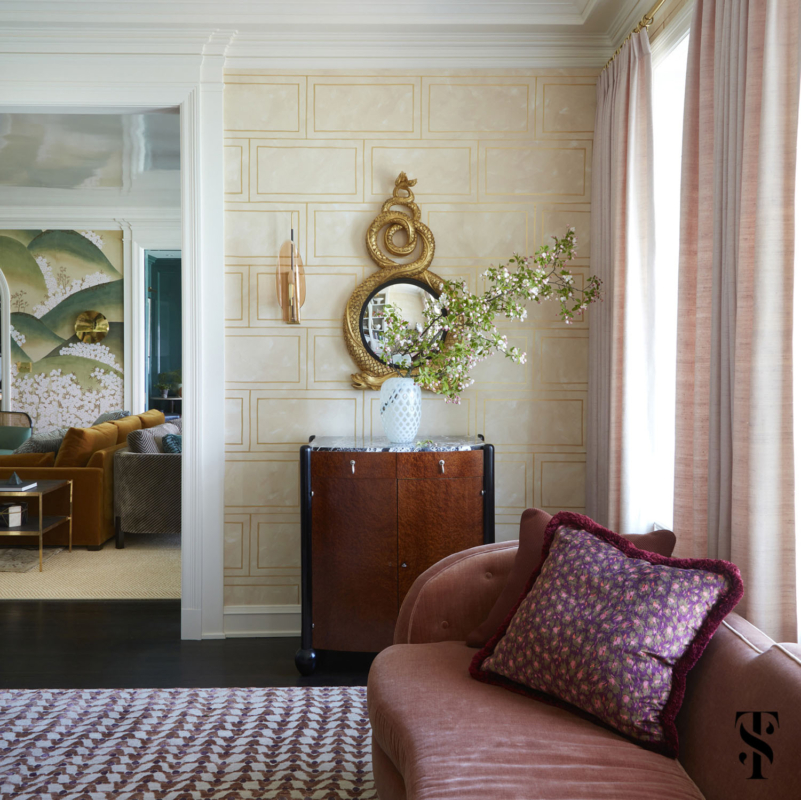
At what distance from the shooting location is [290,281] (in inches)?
121

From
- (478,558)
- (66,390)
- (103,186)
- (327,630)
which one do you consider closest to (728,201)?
(478,558)

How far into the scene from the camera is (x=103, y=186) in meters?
6.23

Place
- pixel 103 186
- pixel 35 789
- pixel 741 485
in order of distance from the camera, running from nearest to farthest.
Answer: pixel 741 485 < pixel 35 789 < pixel 103 186

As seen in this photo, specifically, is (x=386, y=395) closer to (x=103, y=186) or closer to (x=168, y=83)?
(x=168, y=83)

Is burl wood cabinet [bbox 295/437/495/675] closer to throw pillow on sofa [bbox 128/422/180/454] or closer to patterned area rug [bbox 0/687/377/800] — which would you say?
patterned area rug [bbox 0/687/377/800]

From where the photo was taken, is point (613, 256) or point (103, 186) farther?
point (103, 186)

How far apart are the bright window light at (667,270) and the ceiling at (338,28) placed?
44 centimetres

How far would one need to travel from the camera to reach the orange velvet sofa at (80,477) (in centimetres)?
478

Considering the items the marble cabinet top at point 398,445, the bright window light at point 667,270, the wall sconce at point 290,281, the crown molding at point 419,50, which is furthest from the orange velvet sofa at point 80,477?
the bright window light at point 667,270

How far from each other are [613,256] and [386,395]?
111 cm

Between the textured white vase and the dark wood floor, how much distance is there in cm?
100

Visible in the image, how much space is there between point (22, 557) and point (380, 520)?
3079 millimetres

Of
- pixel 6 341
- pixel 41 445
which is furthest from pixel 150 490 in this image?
pixel 6 341

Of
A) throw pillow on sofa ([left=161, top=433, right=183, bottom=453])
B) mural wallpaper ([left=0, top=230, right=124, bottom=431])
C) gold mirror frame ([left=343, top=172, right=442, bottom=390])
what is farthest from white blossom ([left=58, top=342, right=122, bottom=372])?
gold mirror frame ([left=343, top=172, right=442, bottom=390])
